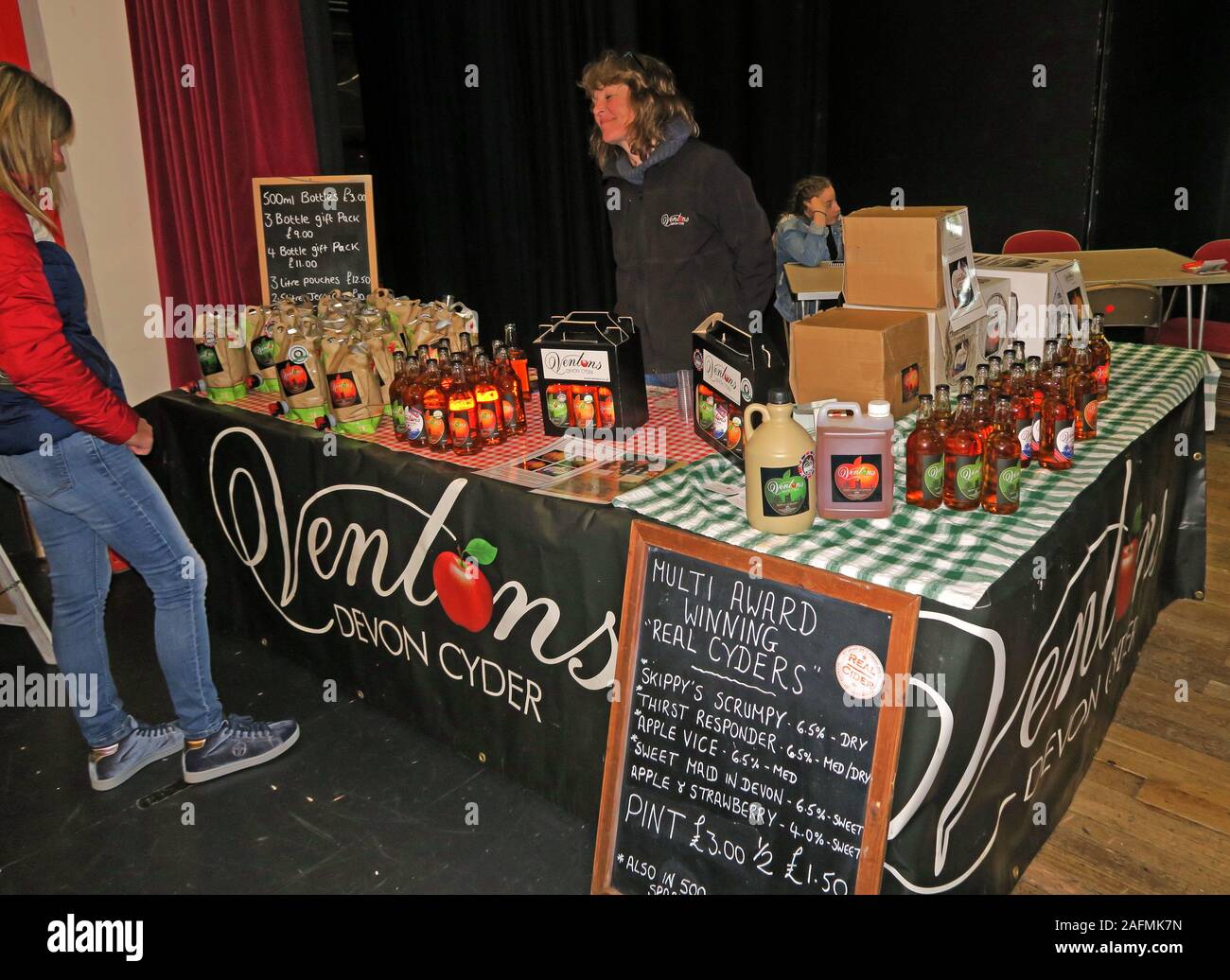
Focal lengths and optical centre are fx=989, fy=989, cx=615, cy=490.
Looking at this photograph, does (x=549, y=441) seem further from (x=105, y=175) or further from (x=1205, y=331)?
(x=1205, y=331)

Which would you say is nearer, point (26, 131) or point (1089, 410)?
point (26, 131)

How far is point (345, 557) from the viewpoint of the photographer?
2.49 meters

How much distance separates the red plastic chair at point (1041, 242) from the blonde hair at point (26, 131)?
457 cm

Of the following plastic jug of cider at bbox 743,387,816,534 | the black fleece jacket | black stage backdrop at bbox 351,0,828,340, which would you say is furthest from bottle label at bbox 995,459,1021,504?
black stage backdrop at bbox 351,0,828,340

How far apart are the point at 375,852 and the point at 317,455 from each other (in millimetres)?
948

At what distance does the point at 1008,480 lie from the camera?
173 cm

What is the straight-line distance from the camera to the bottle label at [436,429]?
2227mm

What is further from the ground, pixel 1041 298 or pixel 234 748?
pixel 1041 298

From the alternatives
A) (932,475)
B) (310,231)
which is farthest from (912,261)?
(310,231)

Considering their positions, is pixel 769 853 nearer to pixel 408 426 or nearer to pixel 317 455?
pixel 408 426

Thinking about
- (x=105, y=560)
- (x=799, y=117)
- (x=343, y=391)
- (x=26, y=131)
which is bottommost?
(x=105, y=560)

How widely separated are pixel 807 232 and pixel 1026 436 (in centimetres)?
319

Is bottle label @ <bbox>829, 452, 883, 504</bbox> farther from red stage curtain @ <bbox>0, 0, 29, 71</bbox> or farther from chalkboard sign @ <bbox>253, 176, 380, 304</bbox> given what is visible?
red stage curtain @ <bbox>0, 0, 29, 71</bbox>
